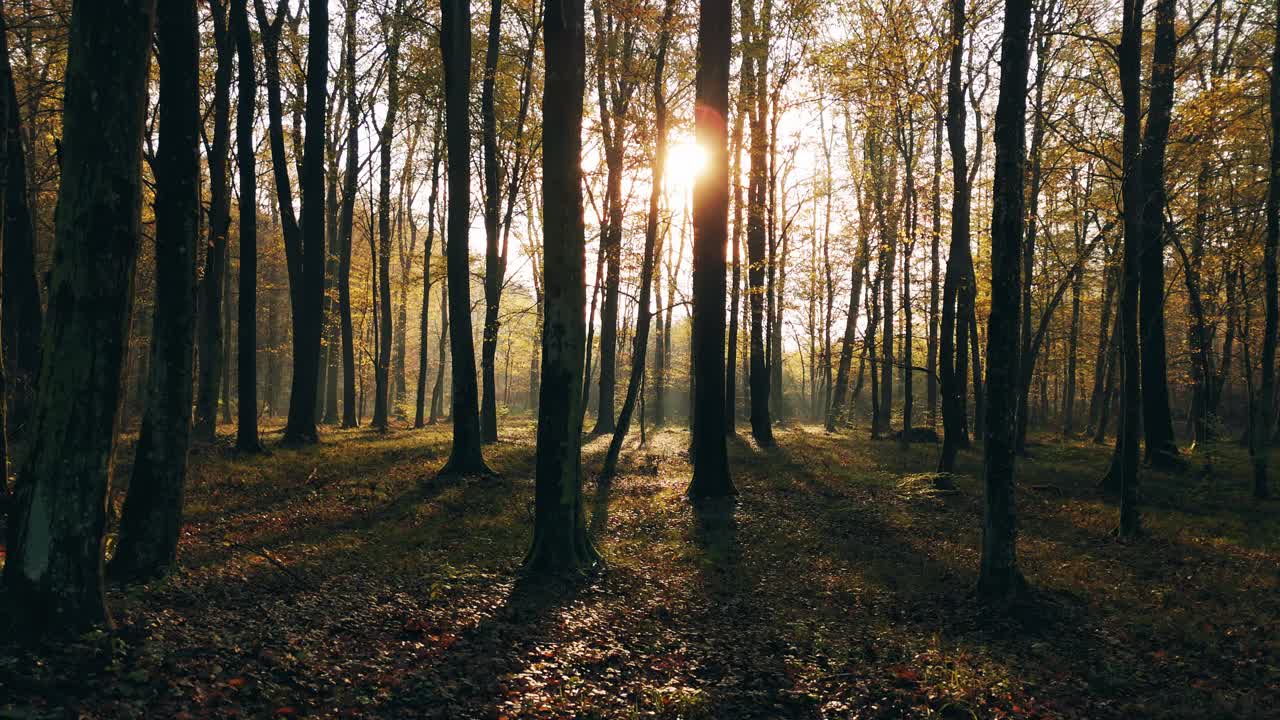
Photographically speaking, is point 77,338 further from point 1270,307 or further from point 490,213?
point 1270,307

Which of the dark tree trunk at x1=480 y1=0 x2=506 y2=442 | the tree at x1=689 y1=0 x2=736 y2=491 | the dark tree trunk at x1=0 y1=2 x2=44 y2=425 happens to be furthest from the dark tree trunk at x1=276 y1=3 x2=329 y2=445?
the tree at x1=689 y1=0 x2=736 y2=491

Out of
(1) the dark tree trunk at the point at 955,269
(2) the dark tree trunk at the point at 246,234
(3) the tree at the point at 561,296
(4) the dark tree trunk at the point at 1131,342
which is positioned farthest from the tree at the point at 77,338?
(1) the dark tree trunk at the point at 955,269

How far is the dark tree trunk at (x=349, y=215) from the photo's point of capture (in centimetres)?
2447

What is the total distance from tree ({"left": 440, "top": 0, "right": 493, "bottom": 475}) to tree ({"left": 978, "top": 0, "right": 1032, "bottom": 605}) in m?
10.4

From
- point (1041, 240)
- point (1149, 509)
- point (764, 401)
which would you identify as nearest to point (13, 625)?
point (1149, 509)

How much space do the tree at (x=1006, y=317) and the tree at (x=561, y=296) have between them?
197 inches

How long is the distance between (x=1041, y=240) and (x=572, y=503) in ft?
111

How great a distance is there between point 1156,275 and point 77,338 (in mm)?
22341

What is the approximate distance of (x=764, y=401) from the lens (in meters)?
24.1

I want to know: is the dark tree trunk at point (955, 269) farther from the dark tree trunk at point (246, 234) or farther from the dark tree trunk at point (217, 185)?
the dark tree trunk at point (217, 185)

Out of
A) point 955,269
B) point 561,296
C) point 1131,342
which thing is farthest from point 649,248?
point 1131,342

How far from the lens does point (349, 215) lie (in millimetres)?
26500

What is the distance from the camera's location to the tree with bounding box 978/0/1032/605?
24.2ft

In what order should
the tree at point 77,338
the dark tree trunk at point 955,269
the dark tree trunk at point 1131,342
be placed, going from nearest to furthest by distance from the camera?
the tree at point 77,338 → the dark tree trunk at point 1131,342 → the dark tree trunk at point 955,269
